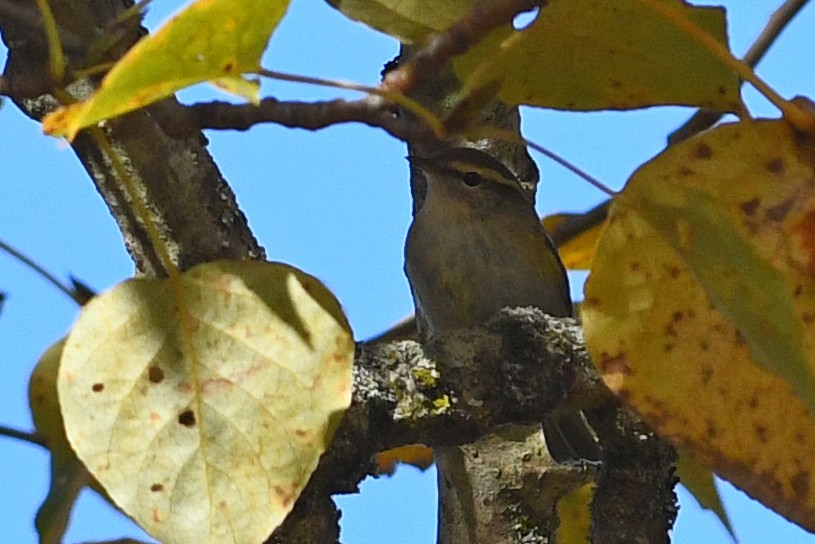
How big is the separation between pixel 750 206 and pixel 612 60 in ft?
0.39

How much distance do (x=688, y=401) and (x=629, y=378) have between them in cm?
3

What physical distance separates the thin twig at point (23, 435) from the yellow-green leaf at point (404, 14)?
0.39m

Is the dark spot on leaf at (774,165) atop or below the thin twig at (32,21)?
below

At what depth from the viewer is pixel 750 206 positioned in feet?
2.08

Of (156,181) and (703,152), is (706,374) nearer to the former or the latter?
(703,152)

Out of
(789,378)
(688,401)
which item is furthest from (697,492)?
(789,378)

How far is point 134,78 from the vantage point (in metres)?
0.50

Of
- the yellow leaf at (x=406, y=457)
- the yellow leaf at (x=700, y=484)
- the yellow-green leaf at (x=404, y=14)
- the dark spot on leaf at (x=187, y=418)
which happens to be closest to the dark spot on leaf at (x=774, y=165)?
the yellow-green leaf at (x=404, y=14)

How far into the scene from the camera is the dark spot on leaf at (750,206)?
632 millimetres

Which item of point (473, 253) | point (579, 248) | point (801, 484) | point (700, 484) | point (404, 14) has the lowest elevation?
point (801, 484)

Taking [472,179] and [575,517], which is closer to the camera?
[575,517]

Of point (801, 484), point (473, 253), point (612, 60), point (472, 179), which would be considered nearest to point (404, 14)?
point (612, 60)

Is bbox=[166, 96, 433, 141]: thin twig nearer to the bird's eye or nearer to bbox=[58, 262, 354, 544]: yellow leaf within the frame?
bbox=[58, 262, 354, 544]: yellow leaf

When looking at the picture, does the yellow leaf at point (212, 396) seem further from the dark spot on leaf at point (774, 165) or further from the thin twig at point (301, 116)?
the dark spot on leaf at point (774, 165)
